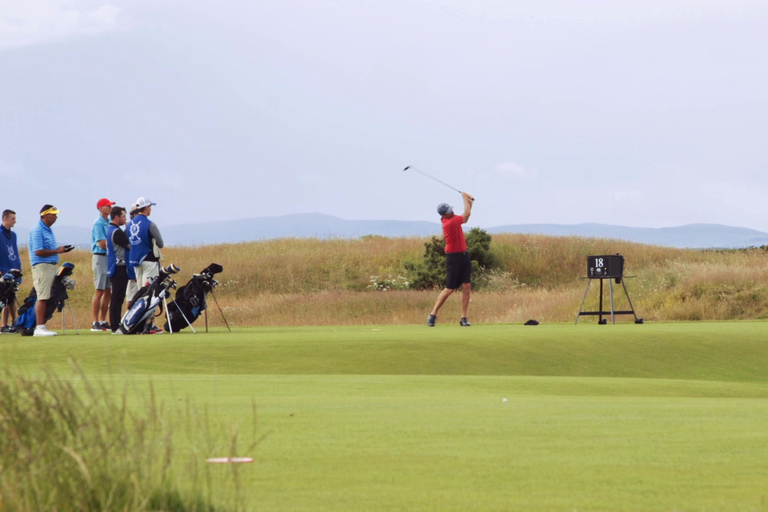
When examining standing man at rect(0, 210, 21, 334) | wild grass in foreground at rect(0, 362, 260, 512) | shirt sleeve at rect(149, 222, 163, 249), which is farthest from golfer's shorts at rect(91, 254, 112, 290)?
wild grass in foreground at rect(0, 362, 260, 512)

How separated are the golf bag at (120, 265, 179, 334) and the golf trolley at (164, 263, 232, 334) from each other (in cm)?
45

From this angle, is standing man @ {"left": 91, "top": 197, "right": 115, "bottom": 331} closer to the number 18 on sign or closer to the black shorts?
the black shorts

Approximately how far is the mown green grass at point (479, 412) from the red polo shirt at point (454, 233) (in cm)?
259

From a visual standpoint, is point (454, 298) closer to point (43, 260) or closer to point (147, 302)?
point (147, 302)

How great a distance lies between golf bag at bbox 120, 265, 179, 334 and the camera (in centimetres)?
1614

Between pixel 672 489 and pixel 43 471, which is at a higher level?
pixel 43 471

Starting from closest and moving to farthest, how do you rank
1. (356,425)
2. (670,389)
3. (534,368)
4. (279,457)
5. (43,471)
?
1. (43,471)
2. (279,457)
3. (356,425)
4. (670,389)
5. (534,368)

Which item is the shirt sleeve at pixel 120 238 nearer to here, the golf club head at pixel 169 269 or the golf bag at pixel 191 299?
the golf club head at pixel 169 269

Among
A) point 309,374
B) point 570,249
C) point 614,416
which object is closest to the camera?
point 614,416

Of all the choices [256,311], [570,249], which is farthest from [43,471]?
[570,249]

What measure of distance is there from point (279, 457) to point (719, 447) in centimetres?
264

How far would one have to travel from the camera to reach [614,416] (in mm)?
7695

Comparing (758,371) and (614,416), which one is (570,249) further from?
(614,416)

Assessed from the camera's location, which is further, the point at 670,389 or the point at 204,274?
the point at 204,274
